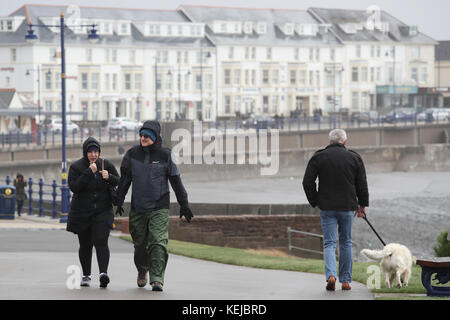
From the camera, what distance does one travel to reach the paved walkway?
10922mm

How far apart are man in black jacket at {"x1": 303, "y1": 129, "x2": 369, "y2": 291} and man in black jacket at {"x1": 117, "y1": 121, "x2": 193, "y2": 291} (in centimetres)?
140

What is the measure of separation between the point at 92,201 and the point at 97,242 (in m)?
0.43

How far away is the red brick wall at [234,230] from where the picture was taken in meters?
23.1

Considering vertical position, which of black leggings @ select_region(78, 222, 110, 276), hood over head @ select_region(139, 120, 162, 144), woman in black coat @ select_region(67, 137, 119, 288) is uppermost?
hood over head @ select_region(139, 120, 162, 144)

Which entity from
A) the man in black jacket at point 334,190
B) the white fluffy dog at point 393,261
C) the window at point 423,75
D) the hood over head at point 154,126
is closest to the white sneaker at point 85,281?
the hood over head at point 154,126

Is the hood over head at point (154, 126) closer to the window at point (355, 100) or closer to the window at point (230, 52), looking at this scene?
the window at point (230, 52)

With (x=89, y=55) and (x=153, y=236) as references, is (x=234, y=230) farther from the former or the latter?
(x=89, y=55)

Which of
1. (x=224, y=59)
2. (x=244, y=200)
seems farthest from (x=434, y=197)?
(x=224, y=59)

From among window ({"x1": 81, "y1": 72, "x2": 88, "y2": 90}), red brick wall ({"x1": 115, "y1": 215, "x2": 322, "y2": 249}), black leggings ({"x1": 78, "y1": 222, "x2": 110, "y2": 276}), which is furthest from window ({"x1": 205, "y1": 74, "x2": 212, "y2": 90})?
black leggings ({"x1": 78, "y1": 222, "x2": 110, "y2": 276})

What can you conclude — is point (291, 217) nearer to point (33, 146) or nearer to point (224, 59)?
point (33, 146)

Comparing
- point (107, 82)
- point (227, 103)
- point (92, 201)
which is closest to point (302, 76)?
point (227, 103)

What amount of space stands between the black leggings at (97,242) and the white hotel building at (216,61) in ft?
247

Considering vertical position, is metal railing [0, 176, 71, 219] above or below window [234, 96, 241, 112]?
below

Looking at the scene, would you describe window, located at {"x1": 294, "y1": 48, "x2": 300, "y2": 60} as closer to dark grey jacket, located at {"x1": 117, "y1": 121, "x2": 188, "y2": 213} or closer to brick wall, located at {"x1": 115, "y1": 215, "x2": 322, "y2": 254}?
brick wall, located at {"x1": 115, "y1": 215, "x2": 322, "y2": 254}
